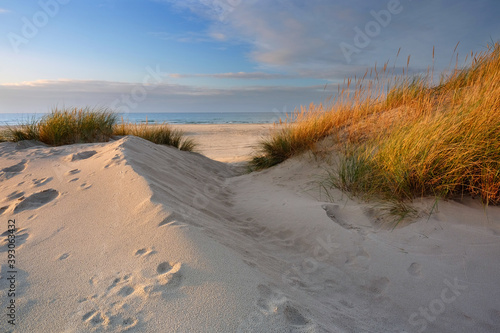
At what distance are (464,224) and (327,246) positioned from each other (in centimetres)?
116

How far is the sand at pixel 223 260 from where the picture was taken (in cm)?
139

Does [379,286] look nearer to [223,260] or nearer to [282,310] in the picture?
[282,310]

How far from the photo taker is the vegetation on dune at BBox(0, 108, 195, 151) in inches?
209

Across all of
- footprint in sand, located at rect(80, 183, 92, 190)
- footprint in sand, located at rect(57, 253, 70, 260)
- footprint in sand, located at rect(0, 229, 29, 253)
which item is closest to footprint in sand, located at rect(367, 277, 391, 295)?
footprint in sand, located at rect(57, 253, 70, 260)

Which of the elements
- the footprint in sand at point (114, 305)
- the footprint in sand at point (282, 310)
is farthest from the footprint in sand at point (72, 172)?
the footprint in sand at point (282, 310)

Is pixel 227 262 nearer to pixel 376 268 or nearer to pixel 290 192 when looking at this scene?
pixel 376 268

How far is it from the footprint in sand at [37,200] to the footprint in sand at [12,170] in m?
1.09

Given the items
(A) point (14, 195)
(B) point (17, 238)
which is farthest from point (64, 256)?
(A) point (14, 195)

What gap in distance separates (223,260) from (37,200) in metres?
2.06

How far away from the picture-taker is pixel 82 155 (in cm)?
403

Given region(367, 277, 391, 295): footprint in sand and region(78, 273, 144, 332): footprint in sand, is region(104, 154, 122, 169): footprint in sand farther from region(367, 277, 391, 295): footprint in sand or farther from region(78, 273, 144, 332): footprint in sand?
region(367, 277, 391, 295): footprint in sand

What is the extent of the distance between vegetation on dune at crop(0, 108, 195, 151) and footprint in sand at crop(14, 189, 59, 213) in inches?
115

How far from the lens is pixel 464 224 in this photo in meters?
2.50

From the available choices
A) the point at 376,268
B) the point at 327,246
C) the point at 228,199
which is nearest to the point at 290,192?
the point at 228,199
